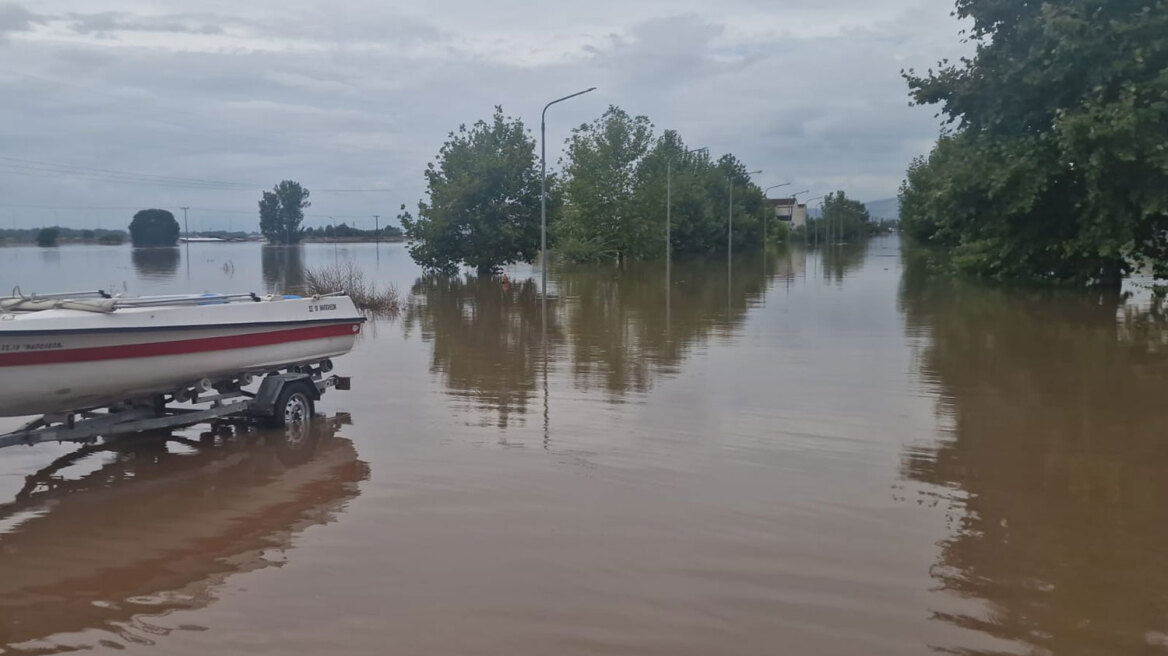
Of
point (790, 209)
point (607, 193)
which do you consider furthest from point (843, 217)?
point (607, 193)

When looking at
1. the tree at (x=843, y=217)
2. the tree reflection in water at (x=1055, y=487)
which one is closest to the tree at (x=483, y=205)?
the tree reflection in water at (x=1055, y=487)

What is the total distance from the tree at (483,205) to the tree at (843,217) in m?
81.7

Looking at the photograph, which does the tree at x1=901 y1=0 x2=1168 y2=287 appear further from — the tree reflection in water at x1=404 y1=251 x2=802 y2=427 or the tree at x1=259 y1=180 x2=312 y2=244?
the tree at x1=259 y1=180 x2=312 y2=244

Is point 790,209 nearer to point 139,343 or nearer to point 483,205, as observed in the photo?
point 483,205

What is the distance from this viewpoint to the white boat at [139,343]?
25.3 ft

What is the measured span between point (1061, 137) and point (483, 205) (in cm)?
2373

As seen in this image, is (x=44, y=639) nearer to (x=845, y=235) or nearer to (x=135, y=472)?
(x=135, y=472)

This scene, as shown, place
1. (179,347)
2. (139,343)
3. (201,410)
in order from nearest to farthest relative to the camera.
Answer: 1. (139,343)
2. (179,347)
3. (201,410)

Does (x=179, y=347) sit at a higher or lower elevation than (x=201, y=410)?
higher

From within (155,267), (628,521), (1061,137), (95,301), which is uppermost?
(1061,137)

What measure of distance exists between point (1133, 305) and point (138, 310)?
2521cm

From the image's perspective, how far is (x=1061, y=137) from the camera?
24.8 metres

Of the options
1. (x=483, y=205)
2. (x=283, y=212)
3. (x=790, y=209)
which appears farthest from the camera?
(x=790, y=209)

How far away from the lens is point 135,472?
336 inches
